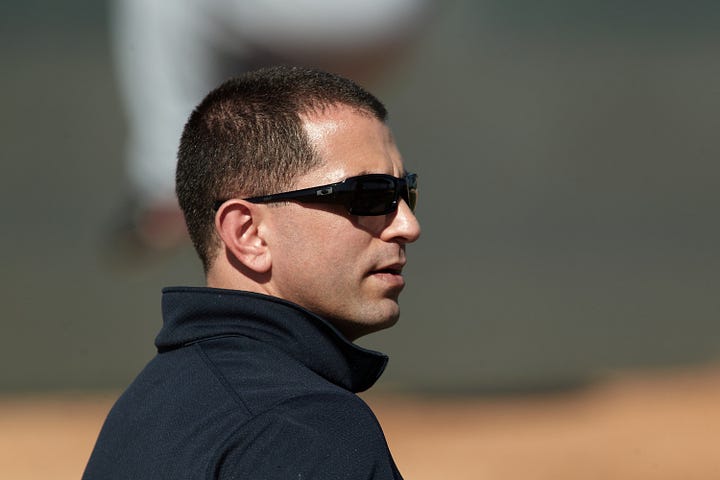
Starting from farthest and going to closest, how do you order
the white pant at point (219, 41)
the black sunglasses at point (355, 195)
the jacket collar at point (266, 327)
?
1. the white pant at point (219, 41)
2. the black sunglasses at point (355, 195)
3. the jacket collar at point (266, 327)

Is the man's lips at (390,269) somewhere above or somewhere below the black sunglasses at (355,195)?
below

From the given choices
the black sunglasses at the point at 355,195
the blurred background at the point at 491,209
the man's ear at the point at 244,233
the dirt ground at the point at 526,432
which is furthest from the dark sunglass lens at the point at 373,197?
the blurred background at the point at 491,209

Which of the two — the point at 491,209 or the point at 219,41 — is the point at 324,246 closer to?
the point at 219,41

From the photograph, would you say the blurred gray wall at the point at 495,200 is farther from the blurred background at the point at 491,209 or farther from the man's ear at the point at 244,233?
the man's ear at the point at 244,233

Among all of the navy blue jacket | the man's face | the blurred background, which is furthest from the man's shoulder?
the blurred background

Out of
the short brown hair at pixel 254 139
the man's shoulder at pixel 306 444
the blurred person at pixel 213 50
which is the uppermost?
the blurred person at pixel 213 50

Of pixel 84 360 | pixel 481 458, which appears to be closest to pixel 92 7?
pixel 84 360

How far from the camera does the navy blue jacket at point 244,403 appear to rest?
136cm

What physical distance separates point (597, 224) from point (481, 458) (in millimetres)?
3263

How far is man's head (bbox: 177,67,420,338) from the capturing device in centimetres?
177

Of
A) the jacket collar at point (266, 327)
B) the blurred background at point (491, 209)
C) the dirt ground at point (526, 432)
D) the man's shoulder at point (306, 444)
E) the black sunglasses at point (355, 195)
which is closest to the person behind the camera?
the man's shoulder at point (306, 444)

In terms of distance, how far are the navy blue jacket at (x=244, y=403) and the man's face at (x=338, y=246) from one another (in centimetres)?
11

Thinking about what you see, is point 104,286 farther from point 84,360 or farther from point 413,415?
point 413,415

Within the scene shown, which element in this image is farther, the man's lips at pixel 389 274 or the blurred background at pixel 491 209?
the blurred background at pixel 491 209
